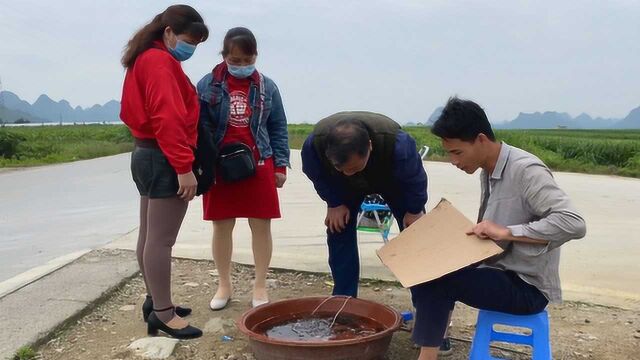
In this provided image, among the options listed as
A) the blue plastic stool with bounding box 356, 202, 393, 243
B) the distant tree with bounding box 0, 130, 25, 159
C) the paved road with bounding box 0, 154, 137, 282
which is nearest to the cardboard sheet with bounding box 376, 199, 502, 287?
the blue plastic stool with bounding box 356, 202, 393, 243

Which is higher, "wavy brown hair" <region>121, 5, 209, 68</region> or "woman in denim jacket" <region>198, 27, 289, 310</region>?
"wavy brown hair" <region>121, 5, 209, 68</region>

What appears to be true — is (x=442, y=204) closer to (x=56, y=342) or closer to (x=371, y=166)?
(x=371, y=166)

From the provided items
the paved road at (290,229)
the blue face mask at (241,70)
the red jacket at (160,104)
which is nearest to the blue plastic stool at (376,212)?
the paved road at (290,229)

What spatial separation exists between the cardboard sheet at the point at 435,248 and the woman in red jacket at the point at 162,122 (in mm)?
997

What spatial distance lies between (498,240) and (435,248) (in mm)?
279

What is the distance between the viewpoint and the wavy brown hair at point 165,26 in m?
2.94

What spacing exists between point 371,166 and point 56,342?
5.85 ft

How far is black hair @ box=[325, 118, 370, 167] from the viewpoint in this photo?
2.60 metres

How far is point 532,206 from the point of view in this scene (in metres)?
2.38

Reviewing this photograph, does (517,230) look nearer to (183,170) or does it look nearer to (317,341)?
(317,341)

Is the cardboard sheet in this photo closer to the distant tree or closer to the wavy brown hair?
the wavy brown hair

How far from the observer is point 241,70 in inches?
132

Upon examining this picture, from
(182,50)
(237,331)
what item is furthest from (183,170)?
(237,331)

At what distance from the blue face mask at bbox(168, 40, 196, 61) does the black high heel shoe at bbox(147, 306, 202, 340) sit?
1.23 meters
